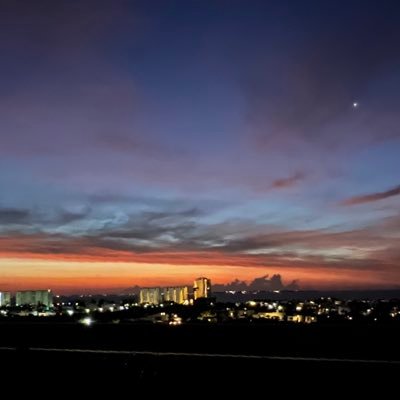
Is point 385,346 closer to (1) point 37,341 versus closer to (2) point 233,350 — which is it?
(2) point 233,350

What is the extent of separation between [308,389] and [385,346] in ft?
24.5

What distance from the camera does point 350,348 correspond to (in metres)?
14.8

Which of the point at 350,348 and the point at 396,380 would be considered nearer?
the point at 396,380

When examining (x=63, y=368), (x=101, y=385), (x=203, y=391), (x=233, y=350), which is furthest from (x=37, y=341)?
(x=203, y=391)

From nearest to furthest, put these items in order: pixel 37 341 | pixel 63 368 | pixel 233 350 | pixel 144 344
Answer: pixel 63 368
pixel 233 350
pixel 144 344
pixel 37 341

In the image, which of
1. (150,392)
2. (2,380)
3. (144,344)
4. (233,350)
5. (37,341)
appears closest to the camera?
(150,392)

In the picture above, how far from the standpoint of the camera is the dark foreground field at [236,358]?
326 inches

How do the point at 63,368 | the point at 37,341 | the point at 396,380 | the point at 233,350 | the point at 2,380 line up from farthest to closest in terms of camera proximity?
the point at 37,341 < the point at 233,350 < the point at 63,368 < the point at 2,380 < the point at 396,380

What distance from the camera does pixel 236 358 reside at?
896 cm

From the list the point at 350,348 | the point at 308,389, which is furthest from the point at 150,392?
the point at 350,348

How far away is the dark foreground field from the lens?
27.1 feet

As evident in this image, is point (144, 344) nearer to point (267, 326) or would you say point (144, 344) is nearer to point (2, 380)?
point (267, 326)

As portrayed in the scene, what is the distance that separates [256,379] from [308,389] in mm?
881

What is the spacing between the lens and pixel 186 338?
1705cm
